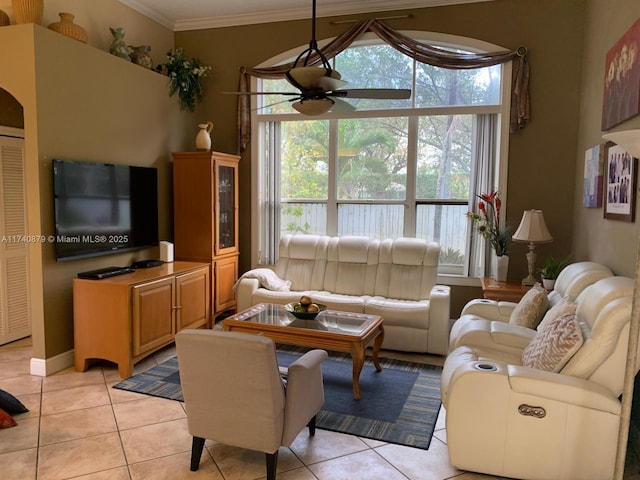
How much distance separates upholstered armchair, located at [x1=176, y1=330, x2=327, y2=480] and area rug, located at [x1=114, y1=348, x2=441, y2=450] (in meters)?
0.71

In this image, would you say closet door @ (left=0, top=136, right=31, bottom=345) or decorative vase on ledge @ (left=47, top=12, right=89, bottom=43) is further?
closet door @ (left=0, top=136, right=31, bottom=345)

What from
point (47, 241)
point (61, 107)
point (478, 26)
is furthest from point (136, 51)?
point (478, 26)

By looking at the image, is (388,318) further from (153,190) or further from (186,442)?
(153,190)

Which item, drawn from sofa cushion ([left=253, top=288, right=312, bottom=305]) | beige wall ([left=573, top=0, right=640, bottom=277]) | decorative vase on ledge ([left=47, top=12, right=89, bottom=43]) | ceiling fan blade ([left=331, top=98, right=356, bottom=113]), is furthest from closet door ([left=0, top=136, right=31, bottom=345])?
beige wall ([left=573, top=0, right=640, bottom=277])

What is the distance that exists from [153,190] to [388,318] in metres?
2.77

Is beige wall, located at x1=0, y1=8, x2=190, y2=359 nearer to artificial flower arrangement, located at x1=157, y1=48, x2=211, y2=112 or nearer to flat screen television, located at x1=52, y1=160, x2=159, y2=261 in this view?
flat screen television, located at x1=52, y1=160, x2=159, y2=261

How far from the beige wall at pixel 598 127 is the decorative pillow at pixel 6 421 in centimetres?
404

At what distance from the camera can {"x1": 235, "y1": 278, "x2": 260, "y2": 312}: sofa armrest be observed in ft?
15.8

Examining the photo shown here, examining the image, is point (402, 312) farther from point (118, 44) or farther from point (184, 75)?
point (118, 44)

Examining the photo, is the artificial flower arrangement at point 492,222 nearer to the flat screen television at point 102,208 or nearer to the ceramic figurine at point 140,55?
the flat screen television at point 102,208

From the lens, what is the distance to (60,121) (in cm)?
384

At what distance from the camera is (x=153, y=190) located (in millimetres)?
4957

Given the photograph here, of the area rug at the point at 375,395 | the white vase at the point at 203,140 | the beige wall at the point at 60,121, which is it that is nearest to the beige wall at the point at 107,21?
the beige wall at the point at 60,121

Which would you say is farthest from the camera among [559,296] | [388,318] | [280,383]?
[388,318]
